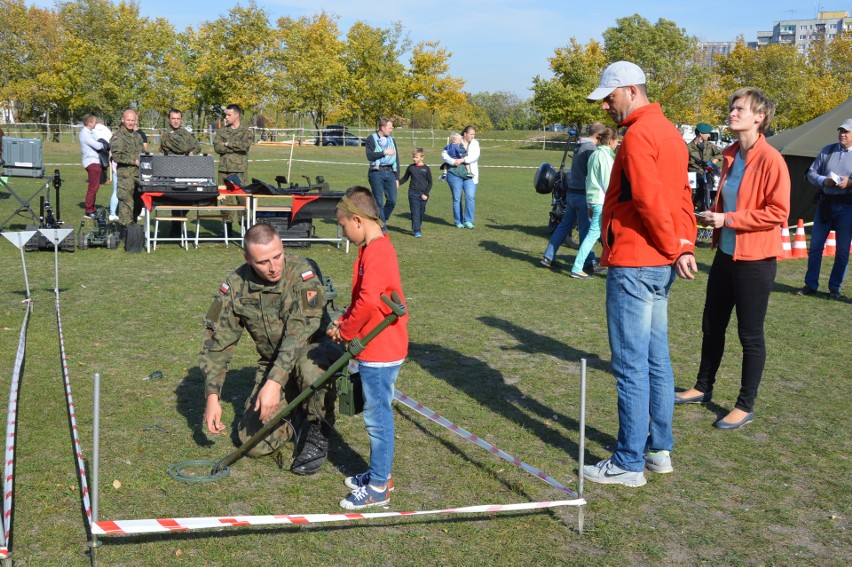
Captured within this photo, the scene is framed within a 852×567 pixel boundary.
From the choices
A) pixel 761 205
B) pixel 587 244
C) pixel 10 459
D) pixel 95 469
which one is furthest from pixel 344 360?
pixel 587 244

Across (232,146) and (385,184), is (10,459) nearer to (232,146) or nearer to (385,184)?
(232,146)

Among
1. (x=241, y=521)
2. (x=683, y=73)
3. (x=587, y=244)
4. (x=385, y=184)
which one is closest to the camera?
(x=241, y=521)

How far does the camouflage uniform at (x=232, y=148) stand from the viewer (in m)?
13.8

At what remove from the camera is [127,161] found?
13.8m

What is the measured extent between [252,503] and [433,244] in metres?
9.65

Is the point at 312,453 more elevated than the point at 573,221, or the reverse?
the point at 573,221

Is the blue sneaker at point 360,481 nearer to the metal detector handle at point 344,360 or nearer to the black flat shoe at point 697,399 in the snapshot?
the metal detector handle at point 344,360

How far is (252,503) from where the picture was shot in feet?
14.7

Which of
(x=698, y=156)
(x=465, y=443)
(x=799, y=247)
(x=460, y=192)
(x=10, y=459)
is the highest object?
(x=698, y=156)

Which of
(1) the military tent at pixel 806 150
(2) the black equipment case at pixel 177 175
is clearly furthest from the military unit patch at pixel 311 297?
(1) the military tent at pixel 806 150

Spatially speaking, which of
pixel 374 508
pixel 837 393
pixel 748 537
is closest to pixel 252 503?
pixel 374 508

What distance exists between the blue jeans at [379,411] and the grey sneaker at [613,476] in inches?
46.8

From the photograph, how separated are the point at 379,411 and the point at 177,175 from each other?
30.5 ft

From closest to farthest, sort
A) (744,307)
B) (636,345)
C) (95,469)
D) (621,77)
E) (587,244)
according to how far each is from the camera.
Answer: (95,469) → (621,77) → (636,345) → (744,307) → (587,244)
